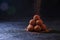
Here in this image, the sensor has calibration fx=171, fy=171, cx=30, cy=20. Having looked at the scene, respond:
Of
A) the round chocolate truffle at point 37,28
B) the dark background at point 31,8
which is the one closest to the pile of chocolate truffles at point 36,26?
the round chocolate truffle at point 37,28

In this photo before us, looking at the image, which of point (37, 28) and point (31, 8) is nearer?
point (37, 28)

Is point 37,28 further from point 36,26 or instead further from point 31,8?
point 31,8

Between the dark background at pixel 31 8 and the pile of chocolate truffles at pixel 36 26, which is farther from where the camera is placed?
the dark background at pixel 31 8

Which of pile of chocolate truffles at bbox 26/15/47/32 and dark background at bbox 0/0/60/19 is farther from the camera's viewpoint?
dark background at bbox 0/0/60/19

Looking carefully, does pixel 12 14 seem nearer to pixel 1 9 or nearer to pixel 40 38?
pixel 1 9

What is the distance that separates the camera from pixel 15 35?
1.50m

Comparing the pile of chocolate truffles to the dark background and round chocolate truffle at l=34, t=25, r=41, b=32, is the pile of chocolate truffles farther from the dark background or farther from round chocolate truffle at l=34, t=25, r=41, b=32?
the dark background

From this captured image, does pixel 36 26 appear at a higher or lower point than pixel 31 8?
lower

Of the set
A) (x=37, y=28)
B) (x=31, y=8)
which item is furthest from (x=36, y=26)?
(x=31, y=8)

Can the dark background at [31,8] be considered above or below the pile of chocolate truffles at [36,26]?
above

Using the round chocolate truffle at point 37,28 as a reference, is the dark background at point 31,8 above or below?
above

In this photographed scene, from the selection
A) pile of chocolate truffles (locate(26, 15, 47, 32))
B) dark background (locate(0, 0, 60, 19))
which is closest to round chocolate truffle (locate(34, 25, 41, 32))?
pile of chocolate truffles (locate(26, 15, 47, 32))

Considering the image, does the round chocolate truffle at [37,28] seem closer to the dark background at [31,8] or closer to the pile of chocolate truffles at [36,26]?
the pile of chocolate truffles at [36,26]

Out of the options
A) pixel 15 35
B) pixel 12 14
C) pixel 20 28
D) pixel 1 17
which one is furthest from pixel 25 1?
pixel 15 35
